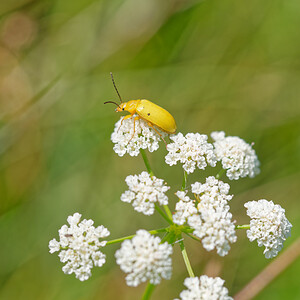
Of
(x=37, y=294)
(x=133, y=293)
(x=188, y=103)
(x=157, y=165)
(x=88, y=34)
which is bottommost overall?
(x=133, y=293)

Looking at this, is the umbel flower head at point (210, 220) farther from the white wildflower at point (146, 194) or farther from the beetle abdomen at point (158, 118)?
the beetle abdomen at point (158, 118)

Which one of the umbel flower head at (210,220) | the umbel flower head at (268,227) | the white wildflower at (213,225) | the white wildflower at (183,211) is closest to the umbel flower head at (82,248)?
the white wildflower at (183,211)

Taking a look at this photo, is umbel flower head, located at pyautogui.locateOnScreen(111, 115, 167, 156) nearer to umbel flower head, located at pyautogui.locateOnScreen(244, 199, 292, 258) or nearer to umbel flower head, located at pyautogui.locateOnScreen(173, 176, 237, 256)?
umbel flower head, located at pyautogui.locateOnScreen(173, 176, 237, 256)

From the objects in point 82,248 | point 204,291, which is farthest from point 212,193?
point 82,248

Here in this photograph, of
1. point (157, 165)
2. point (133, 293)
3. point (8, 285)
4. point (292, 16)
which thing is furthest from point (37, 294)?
point (292, 16)

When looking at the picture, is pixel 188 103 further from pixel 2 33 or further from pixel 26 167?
pixel 2 33

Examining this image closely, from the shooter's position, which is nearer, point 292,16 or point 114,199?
point 114,199

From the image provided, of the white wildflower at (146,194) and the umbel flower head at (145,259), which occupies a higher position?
the white wildflower at (146,194)
